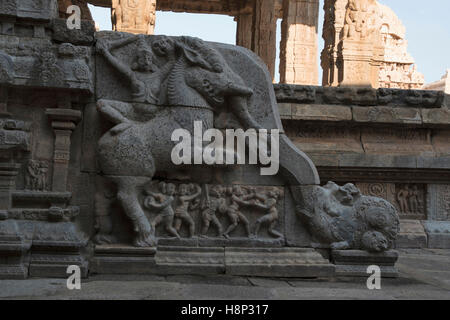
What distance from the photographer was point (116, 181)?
383cm

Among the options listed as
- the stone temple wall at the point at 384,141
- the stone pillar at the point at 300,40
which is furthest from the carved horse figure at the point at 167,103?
the stone pillar at the point at 300,40

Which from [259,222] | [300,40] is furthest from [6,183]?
[300,40]

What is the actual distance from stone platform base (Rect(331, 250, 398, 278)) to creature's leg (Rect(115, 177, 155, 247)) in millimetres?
1538

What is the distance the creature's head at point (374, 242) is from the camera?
12.9 ft

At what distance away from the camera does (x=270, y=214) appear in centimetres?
409

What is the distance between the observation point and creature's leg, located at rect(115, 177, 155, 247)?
150 inches

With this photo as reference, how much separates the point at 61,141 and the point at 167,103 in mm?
917

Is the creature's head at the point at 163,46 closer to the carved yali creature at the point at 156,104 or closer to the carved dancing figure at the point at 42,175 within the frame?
the carved yali creature at the point at 156,104

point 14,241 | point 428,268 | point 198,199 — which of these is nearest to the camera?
point 14,241

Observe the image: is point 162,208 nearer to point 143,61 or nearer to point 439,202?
point 143,61
